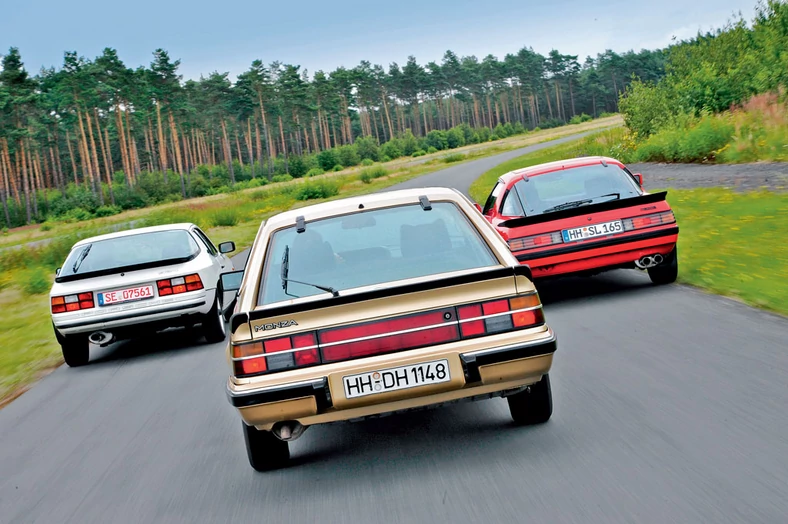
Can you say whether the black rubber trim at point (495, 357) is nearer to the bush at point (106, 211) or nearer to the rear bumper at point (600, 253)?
the rear bumper at point (600, 253)

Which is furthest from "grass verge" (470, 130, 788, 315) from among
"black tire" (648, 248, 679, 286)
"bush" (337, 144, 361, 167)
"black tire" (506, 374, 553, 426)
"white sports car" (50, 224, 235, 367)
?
"bush" (337, 144, 361, 167)

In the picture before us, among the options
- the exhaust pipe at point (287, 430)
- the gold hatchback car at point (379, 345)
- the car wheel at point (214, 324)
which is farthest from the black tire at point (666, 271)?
the exhaust pipe at point (287, 430)

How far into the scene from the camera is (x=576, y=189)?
10.2 meters

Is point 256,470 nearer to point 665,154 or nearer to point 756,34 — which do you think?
point 665,154

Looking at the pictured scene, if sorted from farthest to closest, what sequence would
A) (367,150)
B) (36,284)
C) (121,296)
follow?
(367,150) < (36,284) < (121,296)

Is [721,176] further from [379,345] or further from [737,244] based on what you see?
[379,345]

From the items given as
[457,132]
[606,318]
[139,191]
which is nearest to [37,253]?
[606,318]

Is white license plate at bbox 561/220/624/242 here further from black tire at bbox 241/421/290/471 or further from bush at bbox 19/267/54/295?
bush at bbox 19/267/54/295

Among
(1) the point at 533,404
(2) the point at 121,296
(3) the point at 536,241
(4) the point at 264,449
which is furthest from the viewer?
(2) the point at 121,296

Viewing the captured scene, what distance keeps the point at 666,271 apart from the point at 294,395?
21.6 feet

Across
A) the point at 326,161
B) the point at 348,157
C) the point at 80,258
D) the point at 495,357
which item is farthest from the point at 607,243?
the point at 348,157

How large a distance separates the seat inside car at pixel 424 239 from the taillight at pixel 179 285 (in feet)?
16.3

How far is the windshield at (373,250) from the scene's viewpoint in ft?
15.6

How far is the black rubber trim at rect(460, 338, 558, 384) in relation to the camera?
4316 mm
